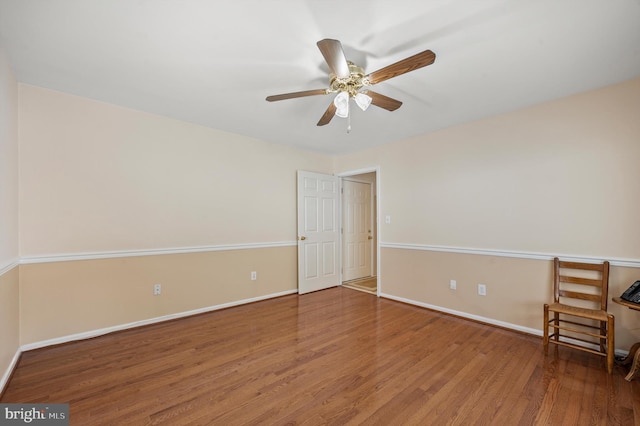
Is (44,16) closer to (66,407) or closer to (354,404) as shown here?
(66,407)

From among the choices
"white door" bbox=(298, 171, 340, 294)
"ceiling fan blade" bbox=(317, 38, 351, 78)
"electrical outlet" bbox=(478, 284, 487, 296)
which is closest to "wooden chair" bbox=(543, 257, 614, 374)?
"electrical outlet" bbox=(478, 284, 487, 296)

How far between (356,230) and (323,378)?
350cm

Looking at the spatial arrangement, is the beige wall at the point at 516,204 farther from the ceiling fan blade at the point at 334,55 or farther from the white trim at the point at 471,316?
the ceiling fan blade at the point at 334,55

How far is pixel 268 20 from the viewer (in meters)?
1.64

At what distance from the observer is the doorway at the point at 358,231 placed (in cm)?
515

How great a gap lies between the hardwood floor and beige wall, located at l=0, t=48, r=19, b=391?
309 mm

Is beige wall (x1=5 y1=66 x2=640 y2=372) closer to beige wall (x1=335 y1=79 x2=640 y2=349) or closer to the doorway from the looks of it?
beige wall (x1=335 y1=79 x2=640 y2=349)

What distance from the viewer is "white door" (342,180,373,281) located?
5.18 meters

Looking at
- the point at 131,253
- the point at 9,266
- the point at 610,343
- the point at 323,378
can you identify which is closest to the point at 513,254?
the point at 610,343

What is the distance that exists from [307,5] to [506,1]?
110 cm

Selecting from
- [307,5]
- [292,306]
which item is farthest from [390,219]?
[307,5]

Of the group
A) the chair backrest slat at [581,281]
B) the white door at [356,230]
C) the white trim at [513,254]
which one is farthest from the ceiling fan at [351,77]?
the white door at [356,230]

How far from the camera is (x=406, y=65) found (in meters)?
1.68

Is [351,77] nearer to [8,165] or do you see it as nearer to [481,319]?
[8,165]
